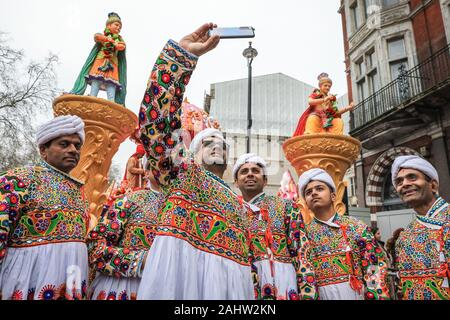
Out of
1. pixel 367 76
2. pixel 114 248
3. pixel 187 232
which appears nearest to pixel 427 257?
pixel 187 232

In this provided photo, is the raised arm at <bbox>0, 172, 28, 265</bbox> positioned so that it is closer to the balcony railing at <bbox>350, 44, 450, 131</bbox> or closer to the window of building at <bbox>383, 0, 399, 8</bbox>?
the balcony railing at <bbox>350, 44, 450, 131</bbox>

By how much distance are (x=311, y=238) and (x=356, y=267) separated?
385mm

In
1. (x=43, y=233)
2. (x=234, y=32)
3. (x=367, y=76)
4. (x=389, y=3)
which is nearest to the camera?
(x=234, y=32)

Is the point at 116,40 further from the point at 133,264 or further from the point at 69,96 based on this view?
the point at 133,264

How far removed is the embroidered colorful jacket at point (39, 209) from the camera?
1.67 metres

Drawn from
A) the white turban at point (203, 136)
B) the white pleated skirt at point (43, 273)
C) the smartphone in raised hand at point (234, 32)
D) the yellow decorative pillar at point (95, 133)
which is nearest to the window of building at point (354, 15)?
the yellow decorative pillar at point (95, 133)

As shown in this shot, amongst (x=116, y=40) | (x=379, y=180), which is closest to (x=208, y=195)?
(x=116, y=40)

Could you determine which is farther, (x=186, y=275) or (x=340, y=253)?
(x=340, y=253)

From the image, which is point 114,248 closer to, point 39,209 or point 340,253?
point 39,209

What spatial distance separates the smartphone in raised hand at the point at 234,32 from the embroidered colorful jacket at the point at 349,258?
177 centimetres

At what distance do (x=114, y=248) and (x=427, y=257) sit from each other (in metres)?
1.94

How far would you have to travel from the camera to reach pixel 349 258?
2.49 m

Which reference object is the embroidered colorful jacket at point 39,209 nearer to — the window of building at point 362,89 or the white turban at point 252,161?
the white turban at point 252,161

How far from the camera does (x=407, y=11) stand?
11.8 m
